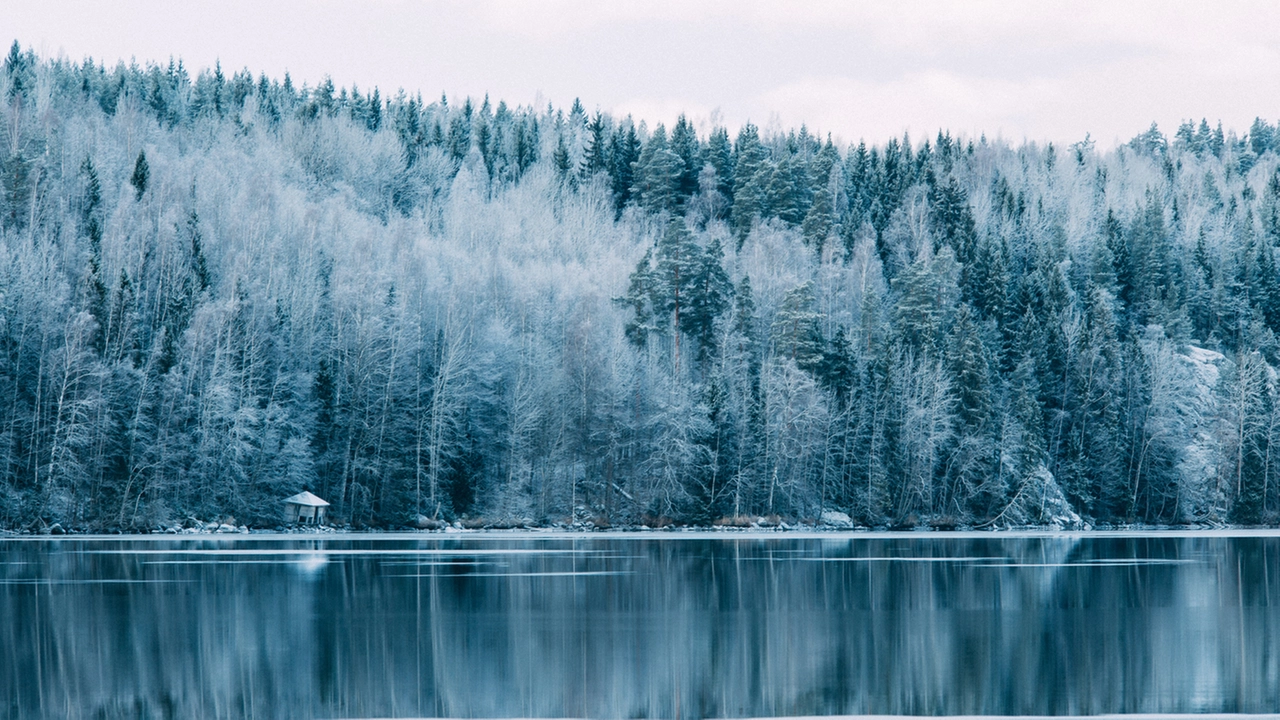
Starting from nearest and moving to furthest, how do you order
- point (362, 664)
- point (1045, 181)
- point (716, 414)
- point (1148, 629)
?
1. point (362, 664)
2. point (1148, 629)
3. point (716, 414)
4. point (1045, 181)

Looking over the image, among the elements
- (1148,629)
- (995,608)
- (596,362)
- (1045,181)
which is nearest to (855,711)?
(1148,629)

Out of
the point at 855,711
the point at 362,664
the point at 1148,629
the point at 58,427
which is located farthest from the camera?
the point at 58,427

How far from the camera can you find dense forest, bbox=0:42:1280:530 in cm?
7794

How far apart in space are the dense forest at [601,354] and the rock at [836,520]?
1055mm

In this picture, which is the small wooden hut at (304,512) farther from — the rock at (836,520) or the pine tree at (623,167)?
the pine tree at (623,167)

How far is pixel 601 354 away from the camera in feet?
292

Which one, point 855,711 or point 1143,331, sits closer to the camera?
point 855,711

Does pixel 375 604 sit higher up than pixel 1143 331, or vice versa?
pixel 1143 331

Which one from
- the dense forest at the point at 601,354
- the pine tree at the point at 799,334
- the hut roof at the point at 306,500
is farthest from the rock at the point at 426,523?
the pine tree at the point at 799,334

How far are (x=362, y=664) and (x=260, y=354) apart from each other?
65182 millimetres

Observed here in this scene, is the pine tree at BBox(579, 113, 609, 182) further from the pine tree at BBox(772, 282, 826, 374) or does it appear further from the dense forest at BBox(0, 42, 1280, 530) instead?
the pine tree at BBox(772, 282, 826, 374)

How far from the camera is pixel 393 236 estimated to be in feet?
350

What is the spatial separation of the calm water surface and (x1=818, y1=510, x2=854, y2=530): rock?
37.0 m

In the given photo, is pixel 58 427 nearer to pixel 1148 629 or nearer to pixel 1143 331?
pixel 1148 629
